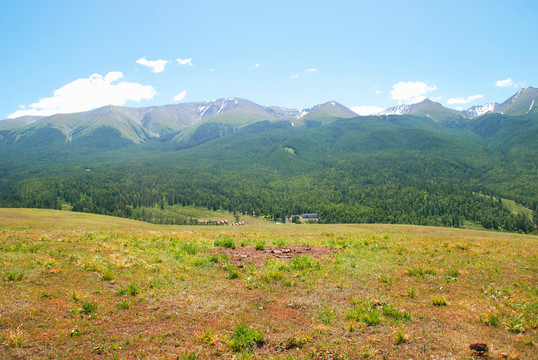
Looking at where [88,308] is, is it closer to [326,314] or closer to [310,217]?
[326,314]

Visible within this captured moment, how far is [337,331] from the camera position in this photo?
8.38 m

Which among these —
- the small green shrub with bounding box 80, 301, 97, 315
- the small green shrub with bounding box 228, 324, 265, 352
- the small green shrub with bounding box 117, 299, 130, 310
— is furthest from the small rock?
the small green shrub with bounding box 80, 301, 97, 315

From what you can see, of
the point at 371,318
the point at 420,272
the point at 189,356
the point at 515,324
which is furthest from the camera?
the point at 420,272

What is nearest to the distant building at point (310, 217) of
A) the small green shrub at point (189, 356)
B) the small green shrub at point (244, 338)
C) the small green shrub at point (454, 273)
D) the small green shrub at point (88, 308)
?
the small green shrub at point (454, 273)

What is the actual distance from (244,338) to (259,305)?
2395mm

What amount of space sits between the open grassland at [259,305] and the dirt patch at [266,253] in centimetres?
26

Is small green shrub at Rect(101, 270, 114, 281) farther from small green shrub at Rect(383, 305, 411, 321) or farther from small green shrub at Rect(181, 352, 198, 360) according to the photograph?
small green shrub at Rect(383, 305, 411, 321)

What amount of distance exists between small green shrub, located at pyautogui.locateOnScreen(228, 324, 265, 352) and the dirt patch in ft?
21.9

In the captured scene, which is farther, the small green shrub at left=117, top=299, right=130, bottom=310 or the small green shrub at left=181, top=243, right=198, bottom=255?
the small green shrub at left=181, top=243, right=198, bottom=255

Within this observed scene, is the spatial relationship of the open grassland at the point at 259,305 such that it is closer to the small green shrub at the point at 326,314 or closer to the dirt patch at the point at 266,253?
the small green shrub at the point at 326,314

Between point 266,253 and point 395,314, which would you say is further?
point 266,253

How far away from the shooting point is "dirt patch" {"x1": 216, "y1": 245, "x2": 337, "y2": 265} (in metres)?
15.7

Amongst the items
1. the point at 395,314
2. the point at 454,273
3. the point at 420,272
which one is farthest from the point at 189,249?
the point at 454,273

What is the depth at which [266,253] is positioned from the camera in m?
17.2
